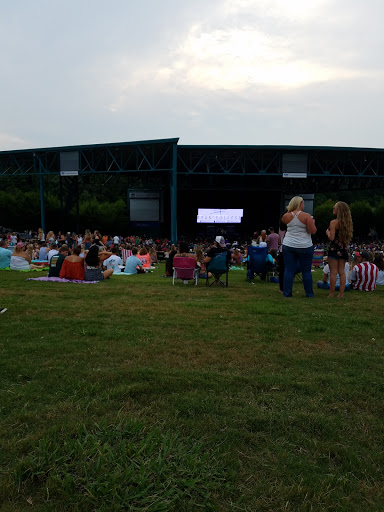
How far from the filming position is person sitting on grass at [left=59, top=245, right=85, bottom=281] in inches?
366

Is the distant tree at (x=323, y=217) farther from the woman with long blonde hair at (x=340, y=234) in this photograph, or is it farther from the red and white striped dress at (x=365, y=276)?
the woman with long blonde hair at (x=340, y=234)

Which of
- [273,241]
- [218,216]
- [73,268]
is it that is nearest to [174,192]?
[218,216]

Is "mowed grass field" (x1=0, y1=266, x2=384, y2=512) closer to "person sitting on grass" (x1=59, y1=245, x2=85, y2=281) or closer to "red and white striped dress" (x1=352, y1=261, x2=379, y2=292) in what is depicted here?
"red and white striped dress" (x1=352, y1=261, x2=379, y2=292)

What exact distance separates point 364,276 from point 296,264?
6.18 feet

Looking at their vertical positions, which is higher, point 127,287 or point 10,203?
point 10,203

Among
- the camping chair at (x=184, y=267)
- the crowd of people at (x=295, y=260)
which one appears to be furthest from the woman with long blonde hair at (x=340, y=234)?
the camping chair at (x=184, y=267)

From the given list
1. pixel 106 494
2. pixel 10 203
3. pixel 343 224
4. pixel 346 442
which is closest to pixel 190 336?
pixel 346 442

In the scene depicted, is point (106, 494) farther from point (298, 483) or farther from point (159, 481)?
point (298, 483)

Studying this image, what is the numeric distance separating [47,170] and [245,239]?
55.5ft

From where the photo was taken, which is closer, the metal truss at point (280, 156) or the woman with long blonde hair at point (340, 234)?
the woman with long blonde hair at point (340, 234)

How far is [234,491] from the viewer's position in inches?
70.2

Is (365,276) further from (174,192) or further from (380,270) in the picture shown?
(174,192)

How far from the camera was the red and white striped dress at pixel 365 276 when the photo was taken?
783 centimetres

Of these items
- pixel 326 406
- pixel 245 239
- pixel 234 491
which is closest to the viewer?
pixel 234 491
